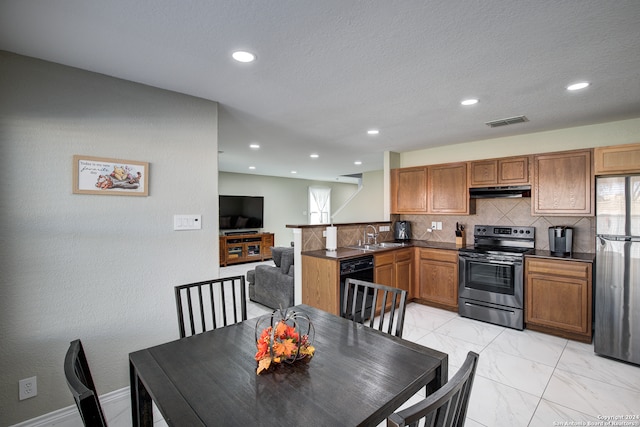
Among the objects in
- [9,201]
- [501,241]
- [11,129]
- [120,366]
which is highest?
[11,129]

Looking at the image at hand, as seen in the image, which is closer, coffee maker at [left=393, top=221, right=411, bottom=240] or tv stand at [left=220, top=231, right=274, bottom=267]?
coffee maker at [left=393, top=221, right=411, bottom=240]

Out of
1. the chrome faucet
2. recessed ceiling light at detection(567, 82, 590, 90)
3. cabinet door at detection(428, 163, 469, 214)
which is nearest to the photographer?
recessed ceiling light at detection(567, 82, 590, 90)

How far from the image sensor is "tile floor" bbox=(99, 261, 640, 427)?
208 cm

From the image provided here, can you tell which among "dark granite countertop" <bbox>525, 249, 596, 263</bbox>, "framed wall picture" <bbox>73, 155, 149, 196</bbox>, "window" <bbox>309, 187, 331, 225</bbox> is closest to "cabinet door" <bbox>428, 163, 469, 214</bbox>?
"dark granite countertop" <bbox>525, 249, 596, 263</bbox>

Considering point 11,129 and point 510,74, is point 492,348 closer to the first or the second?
point 510,74

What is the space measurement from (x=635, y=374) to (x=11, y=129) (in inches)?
199

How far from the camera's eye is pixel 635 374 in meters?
2.59

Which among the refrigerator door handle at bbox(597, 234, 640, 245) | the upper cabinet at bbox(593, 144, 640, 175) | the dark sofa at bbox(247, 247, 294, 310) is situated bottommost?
the dark sofa at bbox(247, 247, 294, 310)

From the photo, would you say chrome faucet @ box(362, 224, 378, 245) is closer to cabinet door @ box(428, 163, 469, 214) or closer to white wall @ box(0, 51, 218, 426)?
cabinet door @ box(428, 163, 469, 214)

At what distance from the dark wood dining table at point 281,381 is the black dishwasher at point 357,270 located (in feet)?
5.73

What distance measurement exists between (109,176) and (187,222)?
2.10 feet

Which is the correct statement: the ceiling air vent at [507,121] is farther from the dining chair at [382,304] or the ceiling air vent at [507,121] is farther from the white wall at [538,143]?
the dining chair at [382,304]

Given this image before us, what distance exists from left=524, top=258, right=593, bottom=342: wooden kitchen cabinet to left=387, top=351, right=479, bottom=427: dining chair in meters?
3.12

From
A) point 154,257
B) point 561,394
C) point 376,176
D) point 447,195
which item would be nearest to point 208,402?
point 154,257
